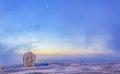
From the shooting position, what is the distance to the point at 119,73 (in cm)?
2175

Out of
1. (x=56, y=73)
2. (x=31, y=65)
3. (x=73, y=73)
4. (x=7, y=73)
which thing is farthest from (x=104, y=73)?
(x=31, y=65)

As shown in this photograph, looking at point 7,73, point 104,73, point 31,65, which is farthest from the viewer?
point 31,65

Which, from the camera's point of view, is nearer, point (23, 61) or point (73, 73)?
point (73, 73)

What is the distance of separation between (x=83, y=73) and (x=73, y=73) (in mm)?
817

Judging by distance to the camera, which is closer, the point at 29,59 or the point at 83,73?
the point at 83,73

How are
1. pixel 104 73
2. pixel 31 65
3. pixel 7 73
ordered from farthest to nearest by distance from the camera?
pixel 31 65 < pixel 7 73 < pixel 104 73

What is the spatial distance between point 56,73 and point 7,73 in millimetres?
5125

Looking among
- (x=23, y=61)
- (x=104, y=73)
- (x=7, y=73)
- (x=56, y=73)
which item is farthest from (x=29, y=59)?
(x=104, y=73)

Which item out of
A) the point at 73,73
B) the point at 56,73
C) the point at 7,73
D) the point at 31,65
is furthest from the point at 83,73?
the point at 31,65

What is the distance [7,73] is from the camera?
24844mm

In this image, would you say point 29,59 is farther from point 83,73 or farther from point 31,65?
point 83,73

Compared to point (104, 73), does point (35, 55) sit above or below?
above

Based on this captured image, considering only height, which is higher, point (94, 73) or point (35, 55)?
point (35, 55)

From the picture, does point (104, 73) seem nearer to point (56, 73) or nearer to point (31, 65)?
point (56, 73)
